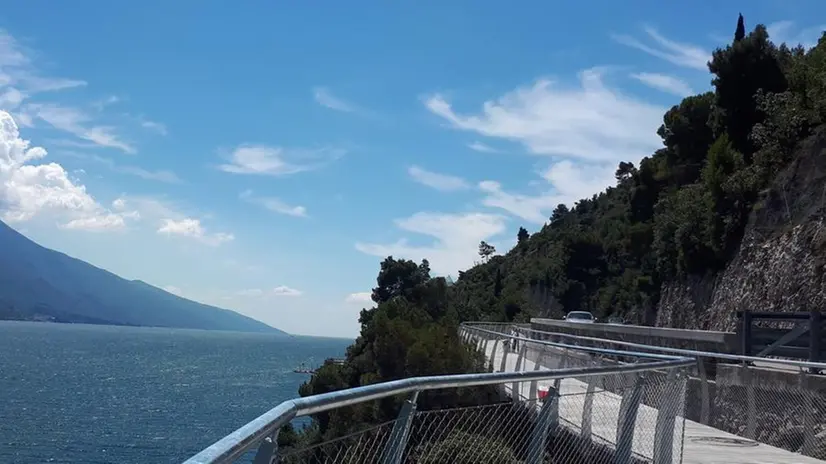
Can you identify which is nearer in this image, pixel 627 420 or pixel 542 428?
pixel 542 428

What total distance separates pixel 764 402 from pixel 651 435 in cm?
434

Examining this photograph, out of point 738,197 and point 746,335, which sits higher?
point 738,197

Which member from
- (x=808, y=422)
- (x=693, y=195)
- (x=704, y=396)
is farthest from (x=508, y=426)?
(x=693, y=195)

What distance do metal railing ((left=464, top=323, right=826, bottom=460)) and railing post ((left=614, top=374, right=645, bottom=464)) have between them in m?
4.18

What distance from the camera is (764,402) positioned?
38.6ft

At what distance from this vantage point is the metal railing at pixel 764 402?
35.7ft

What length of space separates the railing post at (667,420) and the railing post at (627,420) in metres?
0.61

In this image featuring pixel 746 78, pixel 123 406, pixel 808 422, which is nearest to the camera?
pixel 808 422

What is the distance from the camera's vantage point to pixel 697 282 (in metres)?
32.6

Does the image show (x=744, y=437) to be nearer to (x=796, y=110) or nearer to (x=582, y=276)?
(x=796, y=110)

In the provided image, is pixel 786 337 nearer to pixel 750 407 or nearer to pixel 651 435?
pixel 750 407

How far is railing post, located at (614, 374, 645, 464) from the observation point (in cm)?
717

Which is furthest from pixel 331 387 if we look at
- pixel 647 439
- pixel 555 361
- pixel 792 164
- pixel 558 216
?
pixel 558 216

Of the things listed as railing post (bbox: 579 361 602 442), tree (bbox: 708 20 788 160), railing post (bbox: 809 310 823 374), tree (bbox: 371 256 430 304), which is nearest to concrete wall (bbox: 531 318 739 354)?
railing post (bbox: 809 310 823 374)
